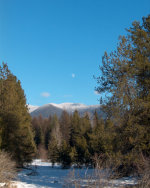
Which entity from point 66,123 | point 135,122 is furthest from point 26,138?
point 66,123

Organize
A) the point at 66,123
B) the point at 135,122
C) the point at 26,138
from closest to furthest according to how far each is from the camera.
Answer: the point at 135,122
the point at 26,138
the point at 66,123

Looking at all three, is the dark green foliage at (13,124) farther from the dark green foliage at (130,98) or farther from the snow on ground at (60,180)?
the dark green foliage at (130,98)

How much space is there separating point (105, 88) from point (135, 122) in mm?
2453

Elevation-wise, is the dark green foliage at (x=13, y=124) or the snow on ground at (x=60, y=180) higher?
the dark green foliage at (x=13, y=124)

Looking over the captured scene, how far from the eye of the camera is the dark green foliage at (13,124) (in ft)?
64.1

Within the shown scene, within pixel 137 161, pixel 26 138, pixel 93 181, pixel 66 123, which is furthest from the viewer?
pixel 66 123

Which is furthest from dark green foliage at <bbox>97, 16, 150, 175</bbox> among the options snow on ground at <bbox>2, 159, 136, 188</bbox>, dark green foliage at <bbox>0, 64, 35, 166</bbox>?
dark green foliage at <bbox>0, 64, 35, 166</bbox>

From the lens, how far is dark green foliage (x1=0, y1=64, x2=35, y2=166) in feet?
64.1

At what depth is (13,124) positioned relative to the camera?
20.0m

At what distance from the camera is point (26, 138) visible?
2052 centimetres

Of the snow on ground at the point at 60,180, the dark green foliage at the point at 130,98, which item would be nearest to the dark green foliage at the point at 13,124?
the snow on ground at the point at 60,180

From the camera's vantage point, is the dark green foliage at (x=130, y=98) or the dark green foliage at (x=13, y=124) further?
the dark green foliage at (x=13, y=124)

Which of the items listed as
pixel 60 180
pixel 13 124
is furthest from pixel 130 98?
pixel 13 124

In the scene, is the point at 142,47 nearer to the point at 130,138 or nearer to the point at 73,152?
the point at 130,138
